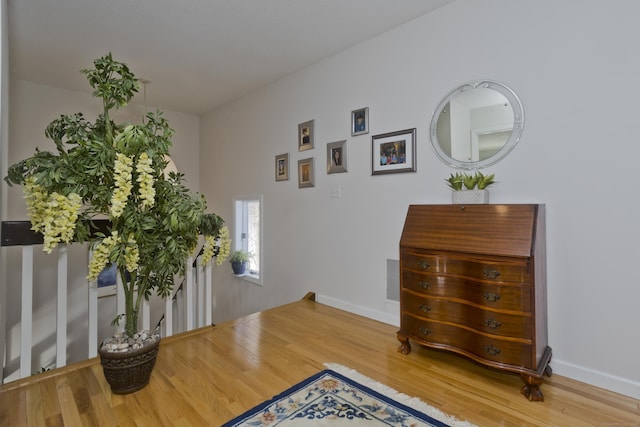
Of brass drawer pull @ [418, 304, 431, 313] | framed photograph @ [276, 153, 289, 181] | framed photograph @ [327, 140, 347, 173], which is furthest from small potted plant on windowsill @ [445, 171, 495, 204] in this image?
framed photograph @ [276, 153, 289, 181]

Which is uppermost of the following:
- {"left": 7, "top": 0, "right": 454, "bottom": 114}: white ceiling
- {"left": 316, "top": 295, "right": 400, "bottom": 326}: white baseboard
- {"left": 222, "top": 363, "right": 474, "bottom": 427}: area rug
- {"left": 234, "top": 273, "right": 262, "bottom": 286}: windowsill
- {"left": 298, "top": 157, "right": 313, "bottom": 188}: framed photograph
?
{"left": 7, "top": 0, "right": 454, "bottom": 114}: white ceiling

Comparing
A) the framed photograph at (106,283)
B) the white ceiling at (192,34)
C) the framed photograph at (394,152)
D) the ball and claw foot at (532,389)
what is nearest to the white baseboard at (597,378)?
the ball and claw foot at (532,389)

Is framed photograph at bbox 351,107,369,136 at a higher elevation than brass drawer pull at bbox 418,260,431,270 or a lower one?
higher

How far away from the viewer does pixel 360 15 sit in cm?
255

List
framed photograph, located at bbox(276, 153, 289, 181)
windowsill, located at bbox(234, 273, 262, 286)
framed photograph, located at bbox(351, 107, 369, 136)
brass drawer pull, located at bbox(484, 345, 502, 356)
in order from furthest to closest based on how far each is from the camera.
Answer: windowsill, located at bbox(234, 273, 262, 286) < framed photograph, located at bbox(276, 153, 289, 181) < framed photograph, located at bbox(351, 107, 369, 136) < brass drawer pull, located at bbox(484, 345, 502, 356)

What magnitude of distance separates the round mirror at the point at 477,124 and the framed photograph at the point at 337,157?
0.90 metres

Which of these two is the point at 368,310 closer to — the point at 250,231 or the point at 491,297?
the point at 491,297

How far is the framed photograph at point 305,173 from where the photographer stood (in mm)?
3449

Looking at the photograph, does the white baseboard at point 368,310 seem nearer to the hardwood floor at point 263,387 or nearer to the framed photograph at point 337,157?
the hardwood floor at point 263,387

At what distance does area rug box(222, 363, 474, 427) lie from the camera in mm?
1511

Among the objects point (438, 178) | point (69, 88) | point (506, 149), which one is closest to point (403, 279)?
point (438, 178)

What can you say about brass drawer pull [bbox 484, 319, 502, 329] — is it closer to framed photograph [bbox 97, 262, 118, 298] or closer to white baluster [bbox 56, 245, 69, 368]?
white baluster [bbox 56, 245, 69, 368]

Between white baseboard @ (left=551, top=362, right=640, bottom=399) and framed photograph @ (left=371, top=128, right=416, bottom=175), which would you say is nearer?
white baseboard @ (left=551, top=362, right=640, bottom=399)

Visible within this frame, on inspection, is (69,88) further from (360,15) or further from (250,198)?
(360,15)
